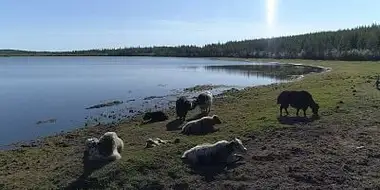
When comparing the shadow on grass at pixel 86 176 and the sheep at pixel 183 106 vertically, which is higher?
the sheep at pixel 183 106

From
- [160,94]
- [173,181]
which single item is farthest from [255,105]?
[160,94]

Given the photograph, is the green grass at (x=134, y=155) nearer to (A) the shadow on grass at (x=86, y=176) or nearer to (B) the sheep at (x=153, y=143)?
(A) the shadow on grass at (x=86, y=176)

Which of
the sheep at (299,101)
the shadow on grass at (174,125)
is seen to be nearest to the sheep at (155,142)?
the shadow on grass at (174,125)

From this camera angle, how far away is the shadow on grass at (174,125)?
A: 2365cm

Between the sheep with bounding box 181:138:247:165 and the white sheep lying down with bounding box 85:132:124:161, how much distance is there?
2.74 m

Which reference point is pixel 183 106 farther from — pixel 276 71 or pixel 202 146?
pixel 276 71

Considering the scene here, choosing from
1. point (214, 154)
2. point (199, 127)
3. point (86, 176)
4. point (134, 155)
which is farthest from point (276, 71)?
point (86, 176)

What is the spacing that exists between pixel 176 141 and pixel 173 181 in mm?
4498

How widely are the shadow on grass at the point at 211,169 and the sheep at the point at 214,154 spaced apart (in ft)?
0.70

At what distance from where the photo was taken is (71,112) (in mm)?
38062

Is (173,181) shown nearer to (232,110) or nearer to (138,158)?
(138,158)

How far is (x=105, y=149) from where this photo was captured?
17.2 m

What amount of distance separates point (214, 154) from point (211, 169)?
0.79 metres

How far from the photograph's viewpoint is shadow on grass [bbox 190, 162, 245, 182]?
48.0ft
